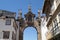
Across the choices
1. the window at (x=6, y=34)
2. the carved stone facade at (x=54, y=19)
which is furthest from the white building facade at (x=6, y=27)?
the carved stone facade at (x=54, y=19)

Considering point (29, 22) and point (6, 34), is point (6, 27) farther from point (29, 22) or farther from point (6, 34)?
point (29, 22)

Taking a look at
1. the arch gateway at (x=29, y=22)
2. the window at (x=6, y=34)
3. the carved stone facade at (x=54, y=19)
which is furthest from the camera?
the arch gateway at (x=29, y=22)

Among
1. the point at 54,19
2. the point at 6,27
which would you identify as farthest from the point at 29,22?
the point at 54,19

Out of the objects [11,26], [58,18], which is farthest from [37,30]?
[58,18]

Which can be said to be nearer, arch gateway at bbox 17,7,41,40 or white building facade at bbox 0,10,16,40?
white building facade at bbox 0,10,16,40

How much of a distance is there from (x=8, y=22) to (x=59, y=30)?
60.5 feet

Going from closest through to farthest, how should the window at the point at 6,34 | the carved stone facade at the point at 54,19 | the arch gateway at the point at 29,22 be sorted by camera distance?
the carved stone facade at the point at 54,19 < the window at the point at 6,34 < the arch gateway at the point at 29,22

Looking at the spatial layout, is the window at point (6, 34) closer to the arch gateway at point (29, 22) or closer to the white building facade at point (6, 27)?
the white building facade at point (6, 27)

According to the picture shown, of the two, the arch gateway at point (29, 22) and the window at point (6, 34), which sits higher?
the arch gateway at point (29, 22)

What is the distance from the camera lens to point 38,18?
42.7 meters

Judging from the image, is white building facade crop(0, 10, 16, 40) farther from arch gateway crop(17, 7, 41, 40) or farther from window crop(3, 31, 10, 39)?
arch gateway crop(17, 7, 41, 40)

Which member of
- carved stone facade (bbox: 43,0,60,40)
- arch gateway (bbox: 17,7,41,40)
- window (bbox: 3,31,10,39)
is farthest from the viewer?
arch gateway (bbox: 17,7,41,40)

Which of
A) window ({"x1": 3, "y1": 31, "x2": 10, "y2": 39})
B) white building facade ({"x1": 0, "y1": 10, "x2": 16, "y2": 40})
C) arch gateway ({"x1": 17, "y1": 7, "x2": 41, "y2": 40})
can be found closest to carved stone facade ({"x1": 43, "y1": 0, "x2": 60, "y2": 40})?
white building facade ({"x1": 0, "y1": 10, "x2": 16, "y2": 40})

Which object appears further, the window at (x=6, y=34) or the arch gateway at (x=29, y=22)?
the arch gateway at (x=29, y=22)
